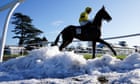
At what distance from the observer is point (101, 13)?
37.8ft

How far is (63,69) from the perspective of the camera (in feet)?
12.0

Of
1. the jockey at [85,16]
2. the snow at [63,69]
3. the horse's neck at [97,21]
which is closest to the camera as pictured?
the snow at [63,69]

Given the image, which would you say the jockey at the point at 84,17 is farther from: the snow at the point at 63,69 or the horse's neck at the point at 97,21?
the snow at the point at 63,69

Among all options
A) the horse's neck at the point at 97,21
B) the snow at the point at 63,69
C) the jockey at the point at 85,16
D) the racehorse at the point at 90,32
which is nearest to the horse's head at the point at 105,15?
the racehorse at the point at 90,32

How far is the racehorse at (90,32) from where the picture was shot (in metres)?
11.4

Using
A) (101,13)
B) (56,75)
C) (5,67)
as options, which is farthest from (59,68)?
(101,13)

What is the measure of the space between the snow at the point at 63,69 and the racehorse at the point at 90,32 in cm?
711

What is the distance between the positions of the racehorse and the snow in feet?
23.3

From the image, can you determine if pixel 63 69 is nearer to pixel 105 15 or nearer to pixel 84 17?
pixel 84 17

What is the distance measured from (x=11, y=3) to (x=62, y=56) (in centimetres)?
683

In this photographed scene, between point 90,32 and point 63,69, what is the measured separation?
8124 millimetres

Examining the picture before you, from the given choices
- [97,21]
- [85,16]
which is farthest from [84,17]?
[97,21]

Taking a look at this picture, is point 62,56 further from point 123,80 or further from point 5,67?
point 123,80

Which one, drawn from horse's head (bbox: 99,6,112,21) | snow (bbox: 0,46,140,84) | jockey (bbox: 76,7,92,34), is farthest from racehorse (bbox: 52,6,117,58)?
snow (bbox: 0,46,140,84)
